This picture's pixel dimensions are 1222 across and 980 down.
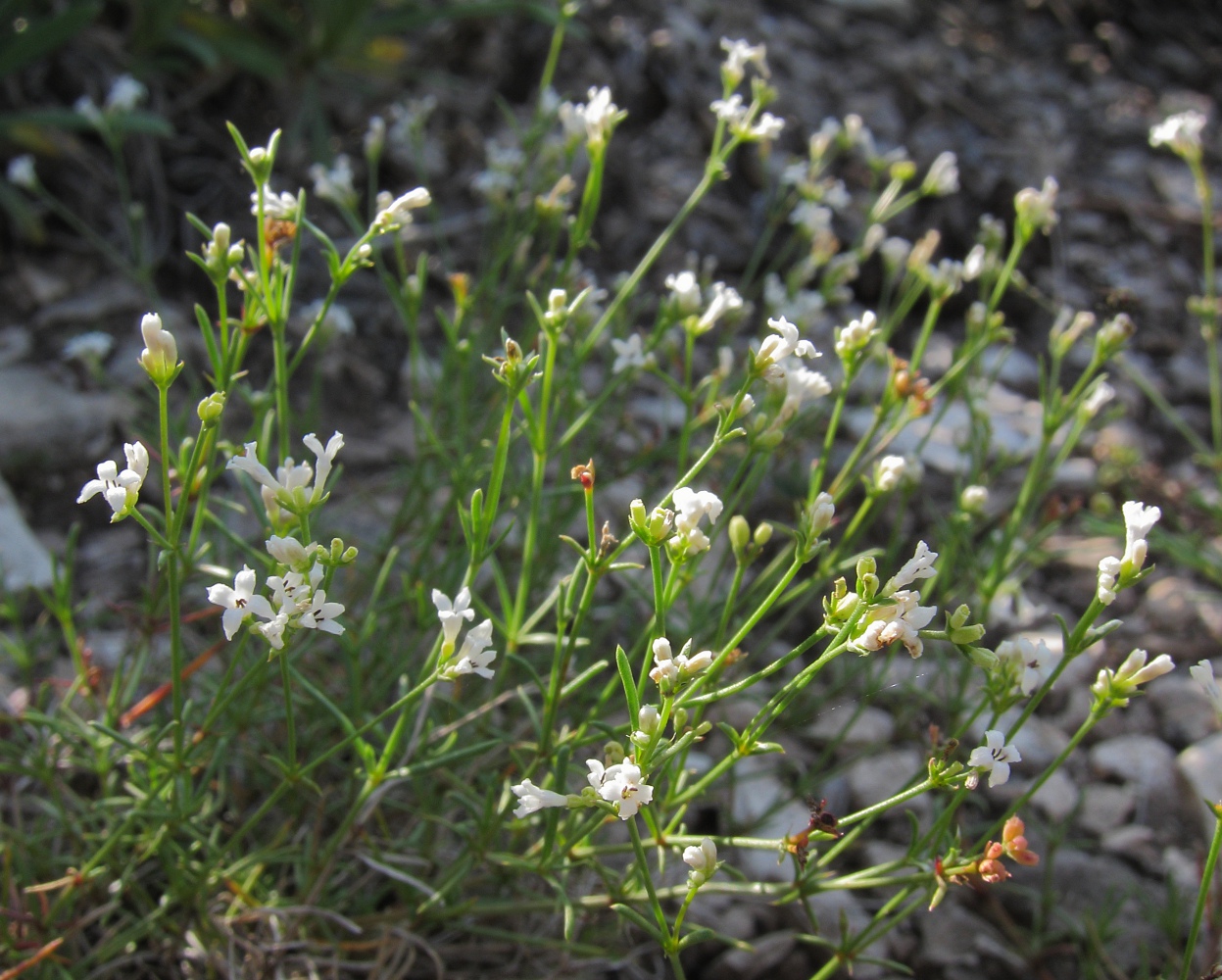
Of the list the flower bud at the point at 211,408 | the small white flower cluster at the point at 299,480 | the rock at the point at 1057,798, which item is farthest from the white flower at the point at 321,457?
the rock at the point at 1057,798

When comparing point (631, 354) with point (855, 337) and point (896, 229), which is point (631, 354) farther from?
point (896, 229)

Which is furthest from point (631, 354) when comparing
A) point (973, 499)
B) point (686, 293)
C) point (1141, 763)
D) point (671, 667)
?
point (1141, 763)

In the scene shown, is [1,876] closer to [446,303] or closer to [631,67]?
[446,303]

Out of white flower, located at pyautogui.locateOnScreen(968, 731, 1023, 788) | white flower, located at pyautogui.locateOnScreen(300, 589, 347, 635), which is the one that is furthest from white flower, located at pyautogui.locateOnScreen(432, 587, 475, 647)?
white flower, located at pyautogui.locateOnScreen(968, 731, 1023, 788)

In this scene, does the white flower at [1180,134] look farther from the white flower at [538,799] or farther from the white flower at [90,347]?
the white flower at [90,347]

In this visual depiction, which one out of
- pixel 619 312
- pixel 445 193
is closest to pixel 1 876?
pixel 619 312

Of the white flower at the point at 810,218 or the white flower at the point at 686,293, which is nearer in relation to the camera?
the white flower at the point at 686,293
